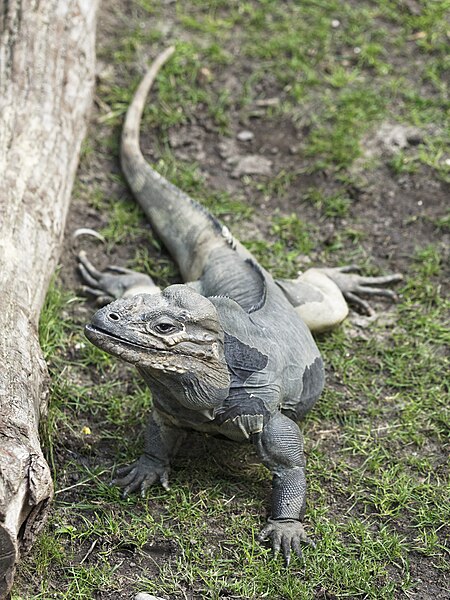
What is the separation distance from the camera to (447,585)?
468cm

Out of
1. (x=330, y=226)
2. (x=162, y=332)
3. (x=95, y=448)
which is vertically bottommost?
(x=95, y=448)

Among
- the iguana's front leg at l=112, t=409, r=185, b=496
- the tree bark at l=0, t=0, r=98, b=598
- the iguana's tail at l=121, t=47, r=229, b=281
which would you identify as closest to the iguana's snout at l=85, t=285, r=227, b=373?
the tree bark at l=0, t=0, r=98, b=598

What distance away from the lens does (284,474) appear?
16.2 feet

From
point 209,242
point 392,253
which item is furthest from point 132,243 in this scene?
point 392,253

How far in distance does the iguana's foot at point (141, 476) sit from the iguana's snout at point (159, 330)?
88 centimetres

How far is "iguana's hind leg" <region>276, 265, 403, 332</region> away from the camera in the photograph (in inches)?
235

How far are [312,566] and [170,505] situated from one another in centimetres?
86

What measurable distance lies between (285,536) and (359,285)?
233cm

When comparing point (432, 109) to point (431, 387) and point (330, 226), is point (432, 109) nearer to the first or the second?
point (330, 226)

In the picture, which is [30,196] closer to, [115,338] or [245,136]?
[115,338]

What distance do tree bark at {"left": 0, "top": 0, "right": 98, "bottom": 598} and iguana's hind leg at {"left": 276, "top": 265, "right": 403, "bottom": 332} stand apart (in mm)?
1645

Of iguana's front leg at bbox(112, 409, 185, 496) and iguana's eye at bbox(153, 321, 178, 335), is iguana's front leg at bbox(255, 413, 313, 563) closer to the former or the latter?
iguana's front leg at bbox(112, 409, 185, 496)

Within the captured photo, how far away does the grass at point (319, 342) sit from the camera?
4.73 meters

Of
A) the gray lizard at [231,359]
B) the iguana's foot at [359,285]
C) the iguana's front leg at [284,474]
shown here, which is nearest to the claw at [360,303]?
the iguana's foot at [359,285]
